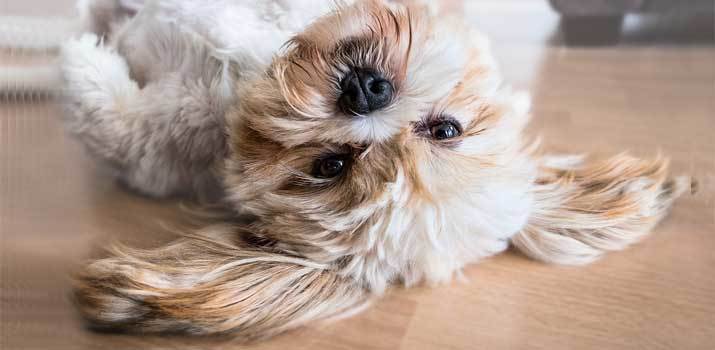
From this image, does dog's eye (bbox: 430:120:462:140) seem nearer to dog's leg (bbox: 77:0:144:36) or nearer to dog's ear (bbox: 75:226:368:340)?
dog's ear (bbox: 75:226:368:340)

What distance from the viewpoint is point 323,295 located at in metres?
1.26

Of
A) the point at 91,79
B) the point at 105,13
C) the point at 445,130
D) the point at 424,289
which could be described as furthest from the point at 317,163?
the point at 105,13

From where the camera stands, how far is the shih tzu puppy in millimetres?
1150

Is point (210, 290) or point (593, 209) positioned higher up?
point (593, 209)

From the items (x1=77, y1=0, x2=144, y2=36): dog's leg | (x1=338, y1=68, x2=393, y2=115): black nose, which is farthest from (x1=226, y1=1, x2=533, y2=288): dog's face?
(x1=77, y1=0, x2=144, y2=36): dog's leg

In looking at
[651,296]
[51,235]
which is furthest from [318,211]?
[651,296]

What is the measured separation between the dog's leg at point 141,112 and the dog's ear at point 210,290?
263 millimetres

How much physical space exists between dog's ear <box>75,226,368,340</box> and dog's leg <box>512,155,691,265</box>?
46 centimetres

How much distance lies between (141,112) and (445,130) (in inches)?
29.5

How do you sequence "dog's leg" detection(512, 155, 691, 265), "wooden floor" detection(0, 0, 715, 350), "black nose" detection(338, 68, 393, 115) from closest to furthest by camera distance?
"black nose" detection(338, 68, 393, 115), "wooden floor" detection(0, 0, 715, 350), "dog's leg" detection(512, 155, 691, 265)

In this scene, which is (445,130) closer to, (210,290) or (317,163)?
(317,163)

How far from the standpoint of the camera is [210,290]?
117 cm

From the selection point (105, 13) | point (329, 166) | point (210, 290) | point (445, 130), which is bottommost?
point (210, 290)

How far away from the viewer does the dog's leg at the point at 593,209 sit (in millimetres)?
1399
